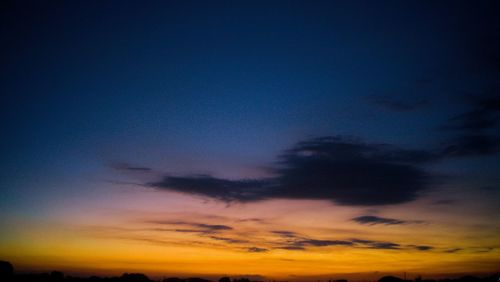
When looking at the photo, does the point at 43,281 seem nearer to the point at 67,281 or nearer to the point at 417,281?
the point at 67,281

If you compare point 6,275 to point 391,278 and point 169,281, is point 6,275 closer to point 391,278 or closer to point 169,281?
point 169,281

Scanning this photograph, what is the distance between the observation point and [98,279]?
153m

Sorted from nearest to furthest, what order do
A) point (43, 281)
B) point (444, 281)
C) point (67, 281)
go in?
1. point (43, 281)
2. point (67, 281)
3. point (444, 281)

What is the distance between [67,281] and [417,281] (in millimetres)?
137836

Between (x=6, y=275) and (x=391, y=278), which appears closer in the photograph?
(x=6, y=275)

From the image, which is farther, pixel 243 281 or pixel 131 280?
pixel 243 281

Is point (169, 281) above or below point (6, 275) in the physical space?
below

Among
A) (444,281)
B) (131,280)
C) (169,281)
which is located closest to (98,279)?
(131,280)

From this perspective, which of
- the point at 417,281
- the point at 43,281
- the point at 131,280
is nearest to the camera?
the point at 43,281

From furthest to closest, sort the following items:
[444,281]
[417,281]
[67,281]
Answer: [444,281], [417,281], [67,281]

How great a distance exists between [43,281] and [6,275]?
38.1 ft

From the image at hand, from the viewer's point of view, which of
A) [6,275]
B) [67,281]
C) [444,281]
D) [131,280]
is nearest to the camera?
[6,275]

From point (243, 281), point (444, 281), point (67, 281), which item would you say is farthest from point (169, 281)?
point (444, 281)

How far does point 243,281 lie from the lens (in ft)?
630
